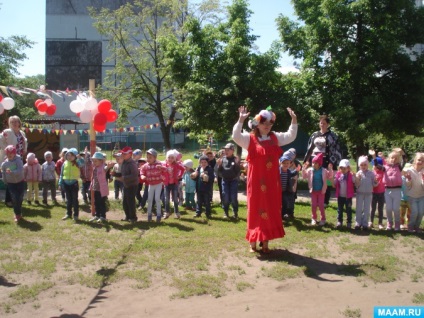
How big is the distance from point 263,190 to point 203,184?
130 inches

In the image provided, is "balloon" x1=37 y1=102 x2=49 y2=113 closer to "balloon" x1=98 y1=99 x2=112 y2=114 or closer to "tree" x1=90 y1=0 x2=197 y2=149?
"balloon" x1=98 y1=99 x2=112 y2=114

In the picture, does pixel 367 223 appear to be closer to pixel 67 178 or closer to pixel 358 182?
pixel 358 182

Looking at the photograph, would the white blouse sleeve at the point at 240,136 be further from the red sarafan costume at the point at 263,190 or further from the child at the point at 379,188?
the child at the point at 379,188

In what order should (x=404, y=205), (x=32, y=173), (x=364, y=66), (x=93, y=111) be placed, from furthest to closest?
(x=364, y=66), (x=32, y=173), (x=404, y=205), (x=93, y=111)

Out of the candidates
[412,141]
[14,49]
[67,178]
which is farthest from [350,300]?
[14,49]

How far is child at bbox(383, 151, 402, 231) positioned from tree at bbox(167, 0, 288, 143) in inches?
232

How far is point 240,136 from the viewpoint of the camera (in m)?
6.41

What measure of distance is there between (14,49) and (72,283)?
30825mm

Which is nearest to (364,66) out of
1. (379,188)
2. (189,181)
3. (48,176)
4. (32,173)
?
(379,188)

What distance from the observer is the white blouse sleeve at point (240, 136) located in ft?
20.9

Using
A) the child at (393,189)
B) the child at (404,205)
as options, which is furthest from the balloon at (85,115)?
the child at (404,205)

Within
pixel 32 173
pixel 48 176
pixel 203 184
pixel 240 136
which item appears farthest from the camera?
pixel 48 176

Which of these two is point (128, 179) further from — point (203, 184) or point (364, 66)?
point (364, 66)

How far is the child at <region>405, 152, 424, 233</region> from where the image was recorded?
8.11m
